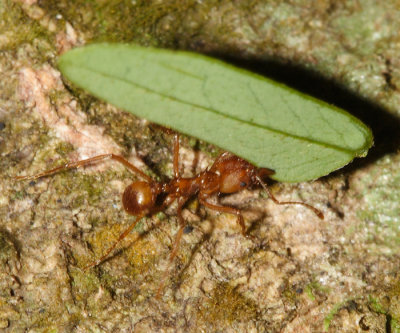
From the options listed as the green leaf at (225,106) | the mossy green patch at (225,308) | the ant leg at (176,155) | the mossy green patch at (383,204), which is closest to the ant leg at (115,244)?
the ant leg at (176,155)

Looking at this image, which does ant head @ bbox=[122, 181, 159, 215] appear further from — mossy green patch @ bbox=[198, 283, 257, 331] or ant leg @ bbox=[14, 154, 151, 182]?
mossy green patch @ bbox=[198, 283, 257, 331]

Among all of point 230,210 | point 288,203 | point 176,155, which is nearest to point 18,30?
point 176,155

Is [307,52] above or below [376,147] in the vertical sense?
above

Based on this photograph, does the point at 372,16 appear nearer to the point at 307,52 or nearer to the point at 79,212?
the point at 307,52

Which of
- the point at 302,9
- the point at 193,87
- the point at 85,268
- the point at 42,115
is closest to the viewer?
the point at 193,87

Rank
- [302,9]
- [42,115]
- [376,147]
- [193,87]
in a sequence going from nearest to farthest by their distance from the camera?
[193,87]
[42,115]
[376,147]
[302,9]

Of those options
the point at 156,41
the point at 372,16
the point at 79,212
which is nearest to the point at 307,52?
the point at 372,16

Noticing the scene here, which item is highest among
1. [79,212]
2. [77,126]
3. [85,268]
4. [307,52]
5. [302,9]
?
[302,9]
